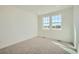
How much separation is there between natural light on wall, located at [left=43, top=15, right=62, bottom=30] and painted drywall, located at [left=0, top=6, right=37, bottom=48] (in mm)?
312

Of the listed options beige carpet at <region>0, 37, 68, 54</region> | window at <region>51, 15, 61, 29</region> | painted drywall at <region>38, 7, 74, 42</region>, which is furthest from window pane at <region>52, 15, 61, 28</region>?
beige carpet at <region>0, 37, 68, 54</region>

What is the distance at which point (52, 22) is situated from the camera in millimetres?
3002

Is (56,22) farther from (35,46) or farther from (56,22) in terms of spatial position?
(35,46)

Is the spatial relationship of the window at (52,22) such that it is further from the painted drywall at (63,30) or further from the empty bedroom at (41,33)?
the painted drywall at (63,30)

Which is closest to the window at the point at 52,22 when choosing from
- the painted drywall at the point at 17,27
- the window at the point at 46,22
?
the window at the point at 46,22

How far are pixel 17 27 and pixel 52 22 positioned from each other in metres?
1.31

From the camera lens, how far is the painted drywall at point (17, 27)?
3.20 meters

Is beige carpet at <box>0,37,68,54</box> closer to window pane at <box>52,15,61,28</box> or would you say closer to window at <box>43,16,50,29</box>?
window at <box>43,16,50,29</box>

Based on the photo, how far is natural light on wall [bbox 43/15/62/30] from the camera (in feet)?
9.79

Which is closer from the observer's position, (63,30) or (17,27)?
(63,30)

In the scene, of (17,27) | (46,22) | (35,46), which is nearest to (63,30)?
(46,22)

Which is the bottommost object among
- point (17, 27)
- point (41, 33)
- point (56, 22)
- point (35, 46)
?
point (35, 46)

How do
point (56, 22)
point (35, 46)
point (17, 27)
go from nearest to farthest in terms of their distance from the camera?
point (56, 22), point (35, 46), point (17, 27)
